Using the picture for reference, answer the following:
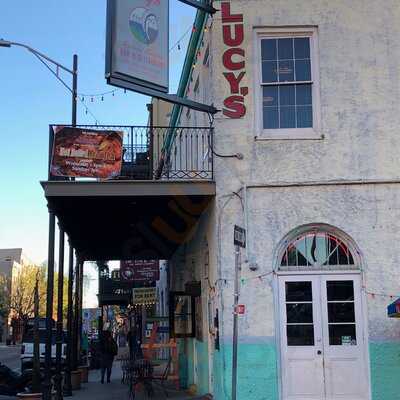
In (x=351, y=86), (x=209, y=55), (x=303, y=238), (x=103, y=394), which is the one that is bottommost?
(x=103, y=394)

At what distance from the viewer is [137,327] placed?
3316 cm

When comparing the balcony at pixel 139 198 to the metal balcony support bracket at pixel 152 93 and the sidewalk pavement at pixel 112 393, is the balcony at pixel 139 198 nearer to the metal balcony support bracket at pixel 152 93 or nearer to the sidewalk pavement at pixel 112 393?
the metal balcony support bracket at pixel 152 93

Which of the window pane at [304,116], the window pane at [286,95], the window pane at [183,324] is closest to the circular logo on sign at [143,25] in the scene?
the window pane at [286,95]

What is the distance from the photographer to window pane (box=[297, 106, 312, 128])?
1124 centimetres

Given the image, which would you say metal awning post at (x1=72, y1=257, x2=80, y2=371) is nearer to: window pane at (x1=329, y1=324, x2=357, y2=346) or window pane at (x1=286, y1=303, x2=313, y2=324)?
window pane at (x1=286, y1=303, x2=313, y2=324)

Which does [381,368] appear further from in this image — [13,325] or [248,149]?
[13,325]

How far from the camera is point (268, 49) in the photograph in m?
11.4

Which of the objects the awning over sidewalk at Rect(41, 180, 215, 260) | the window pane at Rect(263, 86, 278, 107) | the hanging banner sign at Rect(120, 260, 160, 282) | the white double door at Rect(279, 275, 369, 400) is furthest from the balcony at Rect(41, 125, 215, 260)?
the hanging banner sign at Rect(120, 260, 160, 282)

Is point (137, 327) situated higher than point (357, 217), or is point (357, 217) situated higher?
point (357, 217)

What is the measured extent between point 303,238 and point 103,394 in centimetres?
724

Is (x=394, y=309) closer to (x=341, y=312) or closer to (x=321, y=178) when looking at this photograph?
(x=341, y=312)

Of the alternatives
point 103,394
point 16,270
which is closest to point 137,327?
point 103,394

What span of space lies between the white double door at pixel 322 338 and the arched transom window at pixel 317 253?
19 centimetres

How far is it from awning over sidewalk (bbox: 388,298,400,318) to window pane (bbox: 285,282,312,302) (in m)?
1.37
